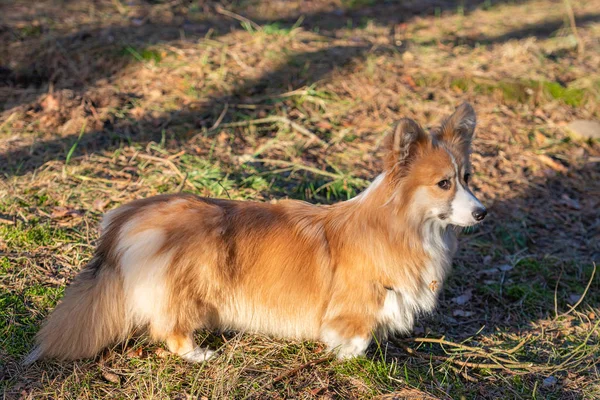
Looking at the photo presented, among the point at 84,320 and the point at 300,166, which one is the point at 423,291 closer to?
the point at 84,320

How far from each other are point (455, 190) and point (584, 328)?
188 cm

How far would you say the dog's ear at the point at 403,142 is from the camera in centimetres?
361

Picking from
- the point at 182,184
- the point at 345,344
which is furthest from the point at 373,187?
the point at 182,184

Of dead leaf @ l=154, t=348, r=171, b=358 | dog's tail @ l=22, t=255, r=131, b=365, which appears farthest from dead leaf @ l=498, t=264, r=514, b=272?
dog's tail @ l=22, t=255, r=131, b=365

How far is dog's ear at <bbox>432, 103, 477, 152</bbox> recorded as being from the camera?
3.91 metres

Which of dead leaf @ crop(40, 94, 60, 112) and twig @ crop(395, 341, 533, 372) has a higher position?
dead leaf @ crop(40, 94, 60, 112)

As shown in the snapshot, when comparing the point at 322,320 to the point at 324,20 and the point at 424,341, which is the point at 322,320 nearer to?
Result: the point at 424,341

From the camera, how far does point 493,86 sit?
7.75 metres

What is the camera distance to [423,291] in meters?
3.89

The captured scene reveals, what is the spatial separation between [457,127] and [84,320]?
8.29 ft

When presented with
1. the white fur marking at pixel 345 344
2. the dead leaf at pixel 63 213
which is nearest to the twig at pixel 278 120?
the dead leaf at pixel 63 213

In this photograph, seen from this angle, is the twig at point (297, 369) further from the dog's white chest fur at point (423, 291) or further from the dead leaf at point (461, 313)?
the dead leaf at point (461, 313)

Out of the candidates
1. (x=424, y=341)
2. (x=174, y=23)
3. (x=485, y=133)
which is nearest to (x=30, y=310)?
(x=424, y=341)

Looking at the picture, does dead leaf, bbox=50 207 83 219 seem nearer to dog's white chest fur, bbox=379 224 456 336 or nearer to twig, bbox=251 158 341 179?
twig, bbox=251 158 341 179
